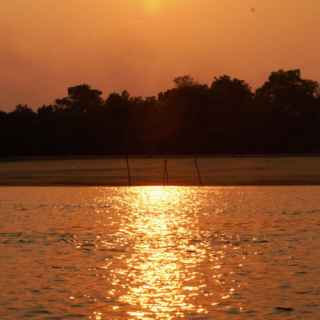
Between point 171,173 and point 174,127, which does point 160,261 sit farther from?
point 174,127

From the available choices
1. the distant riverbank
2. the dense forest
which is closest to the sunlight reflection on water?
the distant riverbank

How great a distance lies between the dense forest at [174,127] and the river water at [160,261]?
A: 82214mm

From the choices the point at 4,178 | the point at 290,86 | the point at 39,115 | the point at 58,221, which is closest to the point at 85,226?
the point at 58,221

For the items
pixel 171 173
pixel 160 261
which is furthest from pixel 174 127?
pixel 160 261

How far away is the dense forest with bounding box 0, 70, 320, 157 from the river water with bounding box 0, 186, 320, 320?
8221 cm

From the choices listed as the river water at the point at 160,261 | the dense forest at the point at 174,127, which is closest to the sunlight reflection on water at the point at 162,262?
the river water at the point at 160,261

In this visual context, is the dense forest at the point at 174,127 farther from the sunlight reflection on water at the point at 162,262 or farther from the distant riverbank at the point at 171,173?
the sunlight reflection on water at the point at 162,262

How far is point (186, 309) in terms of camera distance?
22188mm

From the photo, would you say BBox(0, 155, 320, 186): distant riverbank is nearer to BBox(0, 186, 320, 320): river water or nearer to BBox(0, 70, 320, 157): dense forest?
BBox(0, 70, 320, 157): dense forest

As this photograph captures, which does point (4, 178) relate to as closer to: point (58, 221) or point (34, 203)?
point (34, 203)

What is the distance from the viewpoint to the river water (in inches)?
887

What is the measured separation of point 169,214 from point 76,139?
92.3 m

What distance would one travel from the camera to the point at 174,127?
146125 millimetres

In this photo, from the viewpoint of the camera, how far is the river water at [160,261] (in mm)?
22531
